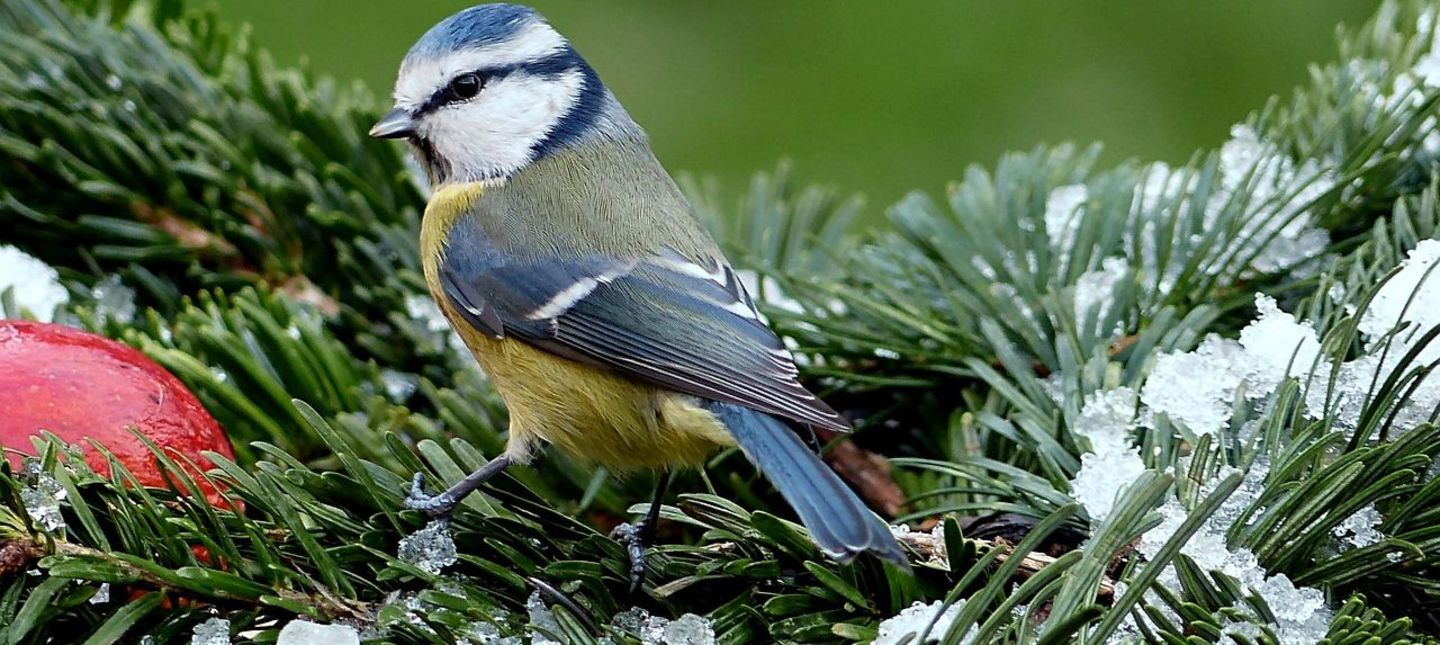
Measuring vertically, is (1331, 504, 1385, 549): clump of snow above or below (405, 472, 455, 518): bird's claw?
above

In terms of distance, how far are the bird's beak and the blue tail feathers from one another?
18.0 inches

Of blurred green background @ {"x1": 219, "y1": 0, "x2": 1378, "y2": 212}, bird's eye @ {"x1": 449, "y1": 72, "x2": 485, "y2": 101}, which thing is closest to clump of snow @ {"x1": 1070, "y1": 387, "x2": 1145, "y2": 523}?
bird's eye @ {"x1": 449, "y1": 72, "x2": 485, "y2": 101}

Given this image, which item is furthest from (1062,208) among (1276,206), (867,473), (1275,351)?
(1275,351)

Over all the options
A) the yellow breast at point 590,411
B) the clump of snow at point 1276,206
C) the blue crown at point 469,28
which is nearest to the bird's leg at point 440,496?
Answer: the yellow breast at point 590,411

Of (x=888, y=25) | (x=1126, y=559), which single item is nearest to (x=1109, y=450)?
(x=1126, y=559)

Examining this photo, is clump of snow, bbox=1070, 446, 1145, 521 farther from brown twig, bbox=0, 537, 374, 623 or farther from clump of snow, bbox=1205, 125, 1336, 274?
brown twig, bbox=0, 537, 374, 623

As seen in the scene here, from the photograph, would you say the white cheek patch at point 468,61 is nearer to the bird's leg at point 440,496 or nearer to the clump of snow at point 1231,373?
the bird's leg at point 440,496

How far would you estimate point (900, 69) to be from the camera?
9.64ft

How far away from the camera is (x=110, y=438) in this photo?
0.88 m

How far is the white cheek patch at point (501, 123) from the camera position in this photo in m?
1.51

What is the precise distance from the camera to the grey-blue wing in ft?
3.70

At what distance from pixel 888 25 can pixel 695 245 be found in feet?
5.97

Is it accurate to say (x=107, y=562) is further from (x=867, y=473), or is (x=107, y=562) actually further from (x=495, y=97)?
(x=495, y=97)

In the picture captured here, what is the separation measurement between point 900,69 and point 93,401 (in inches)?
89.3
